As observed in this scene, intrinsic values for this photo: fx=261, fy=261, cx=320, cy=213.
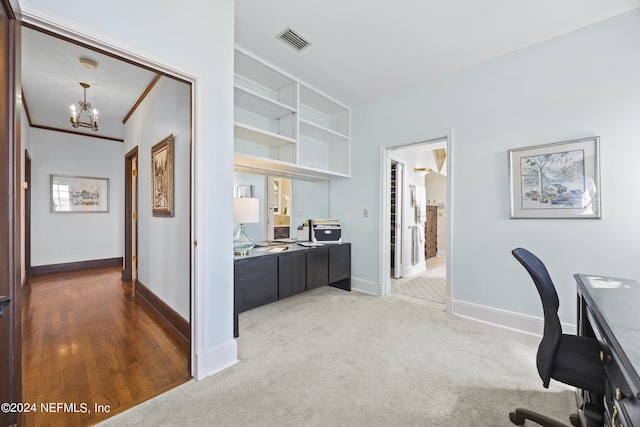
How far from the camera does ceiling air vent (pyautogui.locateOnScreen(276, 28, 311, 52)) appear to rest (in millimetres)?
2328

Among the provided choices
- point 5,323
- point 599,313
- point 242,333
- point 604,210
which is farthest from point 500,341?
point 5,323

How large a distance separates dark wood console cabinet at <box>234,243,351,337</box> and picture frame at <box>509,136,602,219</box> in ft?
6.85

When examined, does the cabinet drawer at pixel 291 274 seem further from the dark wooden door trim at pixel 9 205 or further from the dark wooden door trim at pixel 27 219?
the dark wooden door trim at pixel 27 219

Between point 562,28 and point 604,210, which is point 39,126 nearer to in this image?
point 562,28

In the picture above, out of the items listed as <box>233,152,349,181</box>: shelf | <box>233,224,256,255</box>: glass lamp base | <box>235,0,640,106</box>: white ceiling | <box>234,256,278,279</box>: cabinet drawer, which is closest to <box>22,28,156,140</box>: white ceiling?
<box>233,152,349,181</box>: shelf

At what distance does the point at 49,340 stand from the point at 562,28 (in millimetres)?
5247

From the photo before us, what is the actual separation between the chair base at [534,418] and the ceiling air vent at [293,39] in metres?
3.11

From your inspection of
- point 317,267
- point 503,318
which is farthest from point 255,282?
point 503,318

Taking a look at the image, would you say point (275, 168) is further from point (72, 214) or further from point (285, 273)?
point (72, 214)

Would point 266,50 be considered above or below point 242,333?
above

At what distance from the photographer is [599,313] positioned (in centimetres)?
105

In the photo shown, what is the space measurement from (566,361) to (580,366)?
0.15ft

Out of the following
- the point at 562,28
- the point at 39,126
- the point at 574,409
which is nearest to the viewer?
the point at 574,409

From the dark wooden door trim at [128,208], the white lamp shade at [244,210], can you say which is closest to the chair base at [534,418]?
the white lamp shade at [244,210]
